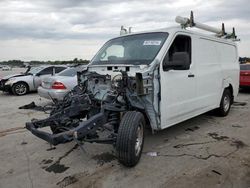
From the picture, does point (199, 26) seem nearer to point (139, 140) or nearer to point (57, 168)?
point (139, 140)

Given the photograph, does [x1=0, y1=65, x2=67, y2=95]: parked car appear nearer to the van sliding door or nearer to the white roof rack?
the white roof rack

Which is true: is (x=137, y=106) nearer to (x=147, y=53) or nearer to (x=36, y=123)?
(x=147, y=53)

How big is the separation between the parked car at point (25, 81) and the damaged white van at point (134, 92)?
7.87 metres

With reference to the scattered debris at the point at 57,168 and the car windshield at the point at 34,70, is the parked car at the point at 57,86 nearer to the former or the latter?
the car windshield at the point at 34,70

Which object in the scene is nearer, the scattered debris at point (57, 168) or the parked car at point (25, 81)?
the scattered debris at point (57, 168)

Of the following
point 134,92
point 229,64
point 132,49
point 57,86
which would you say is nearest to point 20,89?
point 57,86

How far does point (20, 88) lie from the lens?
43.6 feet

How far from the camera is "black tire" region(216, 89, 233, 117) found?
721 centimetres

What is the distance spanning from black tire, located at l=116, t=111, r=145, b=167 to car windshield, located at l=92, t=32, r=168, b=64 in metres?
1.18

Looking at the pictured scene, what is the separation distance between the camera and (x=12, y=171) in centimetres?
408

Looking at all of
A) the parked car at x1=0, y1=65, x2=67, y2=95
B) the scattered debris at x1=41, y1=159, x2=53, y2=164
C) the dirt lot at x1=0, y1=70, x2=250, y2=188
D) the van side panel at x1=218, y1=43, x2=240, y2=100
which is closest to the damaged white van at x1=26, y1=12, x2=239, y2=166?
the dirt lot at x1=0, y1=70, x2=250, y2=188

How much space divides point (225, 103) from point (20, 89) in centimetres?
991

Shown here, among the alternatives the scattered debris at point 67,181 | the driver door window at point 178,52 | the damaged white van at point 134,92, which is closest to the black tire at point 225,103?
the damaged white van at point 134,92

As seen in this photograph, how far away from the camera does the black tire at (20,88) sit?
43.2 ft
